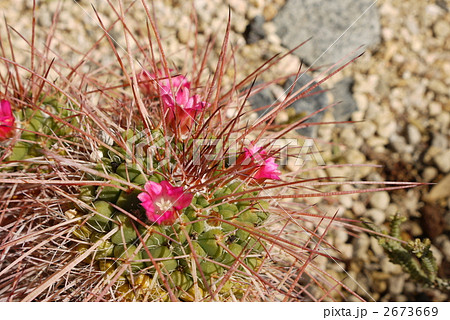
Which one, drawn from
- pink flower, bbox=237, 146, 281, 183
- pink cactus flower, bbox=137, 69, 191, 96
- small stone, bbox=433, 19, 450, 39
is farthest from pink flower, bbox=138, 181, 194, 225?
small stone, bbox=433, 19, 450, 39

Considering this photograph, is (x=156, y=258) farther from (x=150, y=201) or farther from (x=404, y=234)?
(x=404, y=234)

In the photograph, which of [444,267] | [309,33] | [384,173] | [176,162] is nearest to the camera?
[176,162]

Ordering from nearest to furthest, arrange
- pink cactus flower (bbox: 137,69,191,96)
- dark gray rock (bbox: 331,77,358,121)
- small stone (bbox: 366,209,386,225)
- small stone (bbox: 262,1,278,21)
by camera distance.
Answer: pink cactus flower (bbox: 137,69,191,96) < small stone (bbox: 366,209,386,225) < dark gray rock (bbox: 331,77,358,121) < small stone (bbox: 262,1,278,21)

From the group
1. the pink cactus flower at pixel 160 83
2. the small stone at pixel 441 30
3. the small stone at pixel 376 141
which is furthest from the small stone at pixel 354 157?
the pink cactus flower at pixel 160 83

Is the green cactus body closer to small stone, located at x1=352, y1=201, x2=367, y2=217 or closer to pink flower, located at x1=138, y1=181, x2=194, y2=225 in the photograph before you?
pink flower, located at x1=138, y1=181, x2=194, y2=225

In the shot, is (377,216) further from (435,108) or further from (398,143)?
(435,108)

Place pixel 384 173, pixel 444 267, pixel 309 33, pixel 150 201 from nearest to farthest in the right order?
pixel 150 201
pixel 444 267
pixel 384 173
pixel 309 33

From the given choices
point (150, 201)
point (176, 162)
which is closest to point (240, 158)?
point (176, 162)
